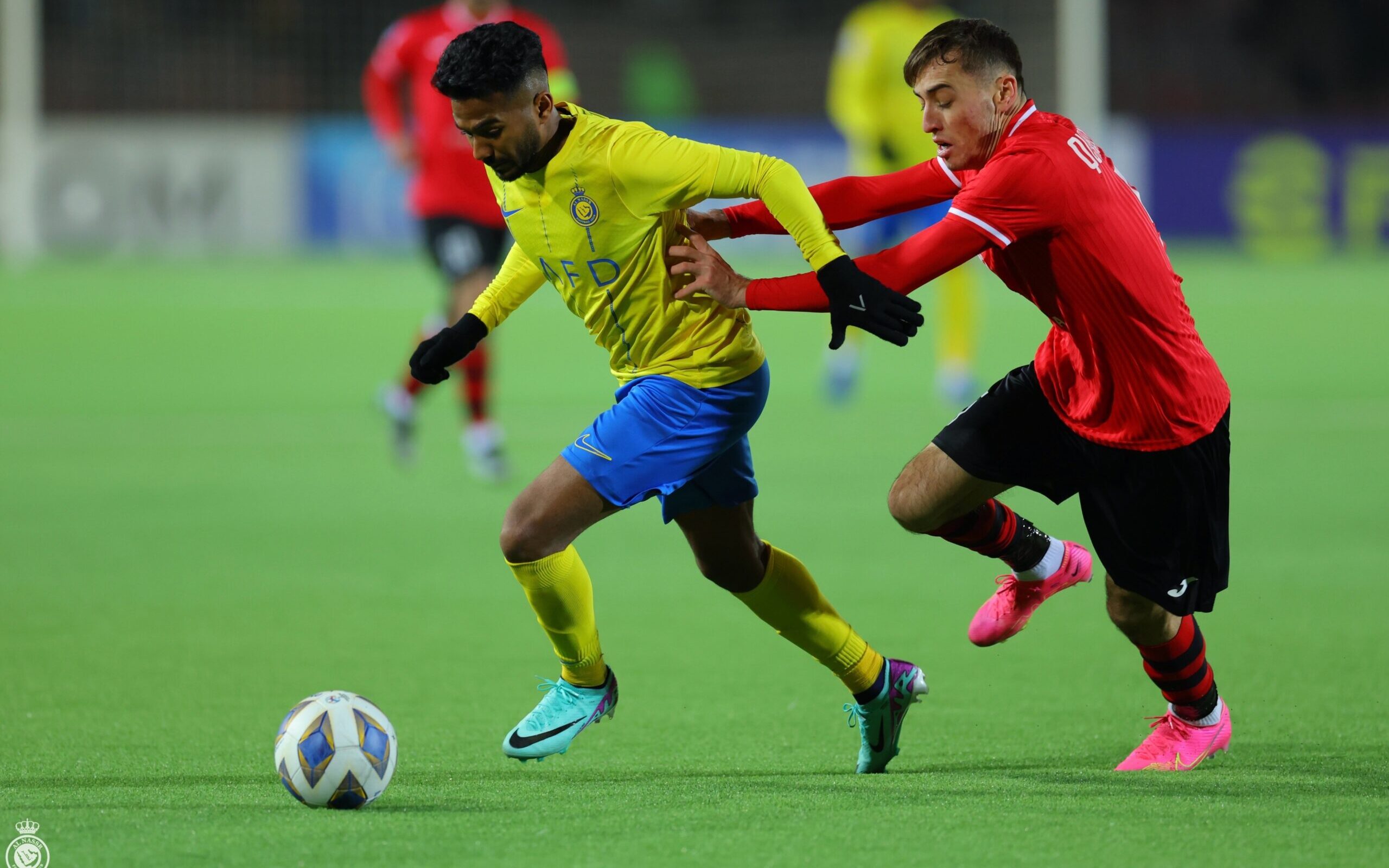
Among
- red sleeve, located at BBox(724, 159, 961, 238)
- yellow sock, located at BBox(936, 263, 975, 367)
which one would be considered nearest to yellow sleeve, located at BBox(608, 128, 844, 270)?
red sleeve, located at BBox(724, 159, 961, 238)

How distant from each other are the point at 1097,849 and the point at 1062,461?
3.91 ft

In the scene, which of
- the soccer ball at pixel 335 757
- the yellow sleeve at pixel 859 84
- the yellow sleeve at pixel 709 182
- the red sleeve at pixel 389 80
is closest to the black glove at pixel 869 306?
the yellow sleeve at pixel 709 182

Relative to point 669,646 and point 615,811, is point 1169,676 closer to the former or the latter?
point 615,811

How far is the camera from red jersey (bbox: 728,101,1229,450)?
3.92 m

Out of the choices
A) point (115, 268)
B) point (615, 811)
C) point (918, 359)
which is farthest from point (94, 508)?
point (115, 268)

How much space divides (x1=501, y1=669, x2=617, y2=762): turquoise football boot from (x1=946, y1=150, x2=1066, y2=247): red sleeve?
1.42m

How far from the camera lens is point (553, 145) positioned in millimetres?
4184

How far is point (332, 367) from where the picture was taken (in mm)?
13789

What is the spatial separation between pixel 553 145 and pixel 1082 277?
1272 millimetres

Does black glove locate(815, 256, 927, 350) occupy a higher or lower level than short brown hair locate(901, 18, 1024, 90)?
lower

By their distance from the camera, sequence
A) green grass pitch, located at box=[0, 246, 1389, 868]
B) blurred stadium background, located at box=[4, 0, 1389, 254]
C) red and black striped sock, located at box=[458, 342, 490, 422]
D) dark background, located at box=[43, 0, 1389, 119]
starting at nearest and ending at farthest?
1. green grass pitch, located at box=[0, 246, 1389, 868]
2. red and black striped sock, located at box=[458, 342, 490, 422]
3. blurred stadium background, located at box=[4, 0, 1389, 254]
4. dark background, located at box=[43, 0, 1389, 119]

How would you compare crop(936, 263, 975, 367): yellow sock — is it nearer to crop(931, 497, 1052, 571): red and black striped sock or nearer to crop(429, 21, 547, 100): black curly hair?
crop(931, 497, 1052, 571): red and black striped sock

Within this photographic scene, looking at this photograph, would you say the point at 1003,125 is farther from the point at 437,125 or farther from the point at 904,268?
the point at 437,125

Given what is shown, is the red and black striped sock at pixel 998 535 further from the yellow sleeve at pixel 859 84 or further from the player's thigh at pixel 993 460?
the yellow sleeve at pixel 859 84
